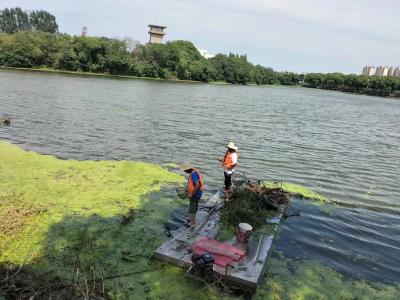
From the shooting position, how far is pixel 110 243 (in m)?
11.0

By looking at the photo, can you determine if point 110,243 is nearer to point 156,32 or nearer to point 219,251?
point 219,251

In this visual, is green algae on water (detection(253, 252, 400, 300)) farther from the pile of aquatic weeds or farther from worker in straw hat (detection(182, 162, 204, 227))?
worker in straw hat (detection(182, 162, 204, 227))

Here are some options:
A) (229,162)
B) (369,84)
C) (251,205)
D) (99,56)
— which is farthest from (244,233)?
(369,84)

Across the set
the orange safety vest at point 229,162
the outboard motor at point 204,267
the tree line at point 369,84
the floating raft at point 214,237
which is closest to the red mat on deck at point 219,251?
the floating raft at point 214,237

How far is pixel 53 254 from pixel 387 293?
345 inches

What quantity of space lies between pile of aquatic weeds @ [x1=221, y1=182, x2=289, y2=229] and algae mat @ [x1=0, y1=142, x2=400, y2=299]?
1806mm

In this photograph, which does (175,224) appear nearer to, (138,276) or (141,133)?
(138,276)

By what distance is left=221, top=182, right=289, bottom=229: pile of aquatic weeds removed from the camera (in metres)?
12.9

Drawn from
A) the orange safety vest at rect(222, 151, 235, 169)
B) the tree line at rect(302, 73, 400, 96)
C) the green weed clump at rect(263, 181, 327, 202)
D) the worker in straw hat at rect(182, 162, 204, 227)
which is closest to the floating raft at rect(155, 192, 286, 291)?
the worker in straw hat at rect(182, 162, 204, 227)

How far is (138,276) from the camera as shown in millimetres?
9555

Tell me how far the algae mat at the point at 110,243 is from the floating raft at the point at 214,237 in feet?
1.07

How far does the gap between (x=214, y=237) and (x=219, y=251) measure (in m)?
1.67

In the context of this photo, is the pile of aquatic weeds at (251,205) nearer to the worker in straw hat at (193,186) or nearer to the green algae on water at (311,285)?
the worker in straw hat at (193,186)

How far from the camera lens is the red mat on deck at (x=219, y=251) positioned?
32.4 ft
